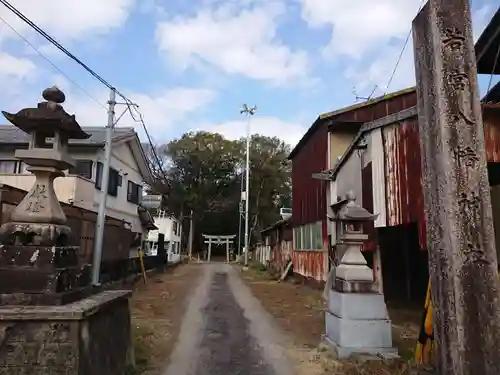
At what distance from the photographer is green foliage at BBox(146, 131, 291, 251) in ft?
150

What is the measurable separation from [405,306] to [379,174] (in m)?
5.09

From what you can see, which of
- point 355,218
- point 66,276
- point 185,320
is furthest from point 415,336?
point 66,276

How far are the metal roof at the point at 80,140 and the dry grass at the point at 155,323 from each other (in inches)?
287

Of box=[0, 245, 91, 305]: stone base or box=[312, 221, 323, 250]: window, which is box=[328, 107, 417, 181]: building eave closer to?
box=[312, 221, 323, 250]: window

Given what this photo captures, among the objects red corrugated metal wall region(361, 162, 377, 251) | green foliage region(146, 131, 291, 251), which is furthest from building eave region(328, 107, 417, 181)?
green foliage region(146, 131, 291, 251)

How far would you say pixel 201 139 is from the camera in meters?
46.0

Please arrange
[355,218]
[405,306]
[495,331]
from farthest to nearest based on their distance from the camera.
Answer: [405,306] < [355,218] < [495,331]

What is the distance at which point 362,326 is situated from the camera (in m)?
6.82

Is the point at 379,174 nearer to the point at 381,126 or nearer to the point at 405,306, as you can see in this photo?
the point at 381,126

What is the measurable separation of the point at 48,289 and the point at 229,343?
477cm

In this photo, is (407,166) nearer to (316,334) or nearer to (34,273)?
(316,334)

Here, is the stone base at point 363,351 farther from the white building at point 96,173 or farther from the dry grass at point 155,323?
the white building at point 96,173

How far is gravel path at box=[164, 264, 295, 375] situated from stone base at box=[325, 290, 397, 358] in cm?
111

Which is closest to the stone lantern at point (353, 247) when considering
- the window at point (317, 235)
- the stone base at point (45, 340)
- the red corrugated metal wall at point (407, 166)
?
the red corrugated metal wall at point (407, 166)
